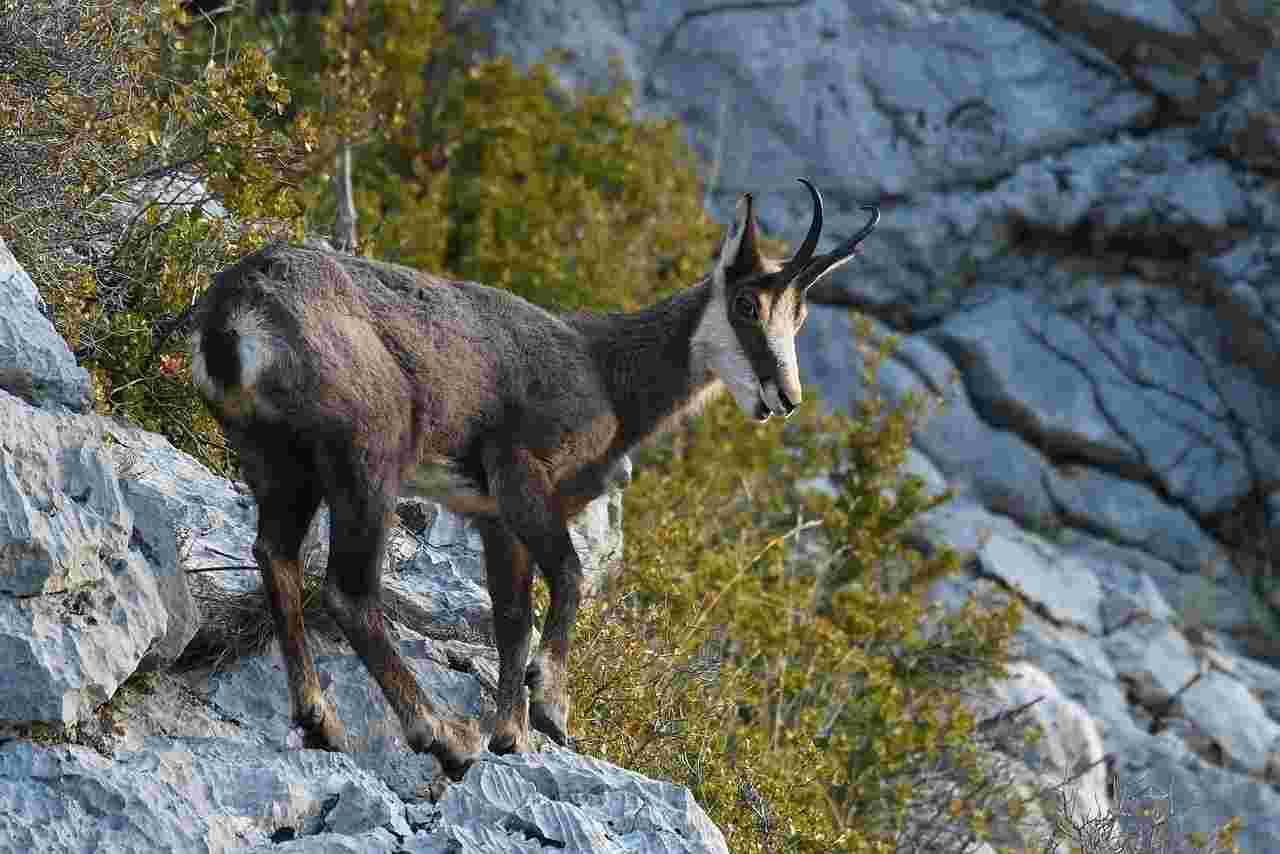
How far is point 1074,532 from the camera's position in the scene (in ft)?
49.0

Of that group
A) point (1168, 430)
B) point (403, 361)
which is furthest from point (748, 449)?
point (403, 361)

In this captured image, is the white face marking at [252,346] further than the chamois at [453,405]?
No

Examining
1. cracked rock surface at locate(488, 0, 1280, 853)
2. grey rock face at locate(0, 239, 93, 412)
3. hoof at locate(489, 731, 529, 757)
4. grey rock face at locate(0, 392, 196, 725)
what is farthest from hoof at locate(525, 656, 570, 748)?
cracked rock surface at locate(488, 0, 1280, 853)

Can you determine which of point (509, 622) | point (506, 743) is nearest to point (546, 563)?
point (509, 622)

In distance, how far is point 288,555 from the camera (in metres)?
5.79

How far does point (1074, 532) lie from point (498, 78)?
660cm

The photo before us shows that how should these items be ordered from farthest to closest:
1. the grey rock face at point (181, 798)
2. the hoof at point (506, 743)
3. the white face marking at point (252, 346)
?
1. the hoof at point (506, 743)
2. the white face marking at point (252, 346)
3. the grey rock face at point (181, 798)

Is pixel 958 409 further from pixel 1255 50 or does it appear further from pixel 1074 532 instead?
pixel 1255 50

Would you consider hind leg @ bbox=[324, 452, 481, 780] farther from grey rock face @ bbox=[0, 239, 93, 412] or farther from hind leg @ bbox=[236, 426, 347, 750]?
grey rock face @ bbox=[0, 239, 93, 412]

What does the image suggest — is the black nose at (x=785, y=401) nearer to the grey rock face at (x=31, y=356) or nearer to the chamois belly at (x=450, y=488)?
the chamois belly at (x=450, y=488)

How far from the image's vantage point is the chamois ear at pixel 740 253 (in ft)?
23.0

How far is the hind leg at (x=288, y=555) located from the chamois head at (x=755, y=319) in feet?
6.61

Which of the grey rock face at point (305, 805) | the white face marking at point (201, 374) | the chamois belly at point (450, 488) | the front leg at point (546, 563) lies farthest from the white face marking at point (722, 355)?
the white face marking at point (201, 374)

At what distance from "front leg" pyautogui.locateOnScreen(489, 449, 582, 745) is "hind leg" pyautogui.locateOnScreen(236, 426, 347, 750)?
0.76m
